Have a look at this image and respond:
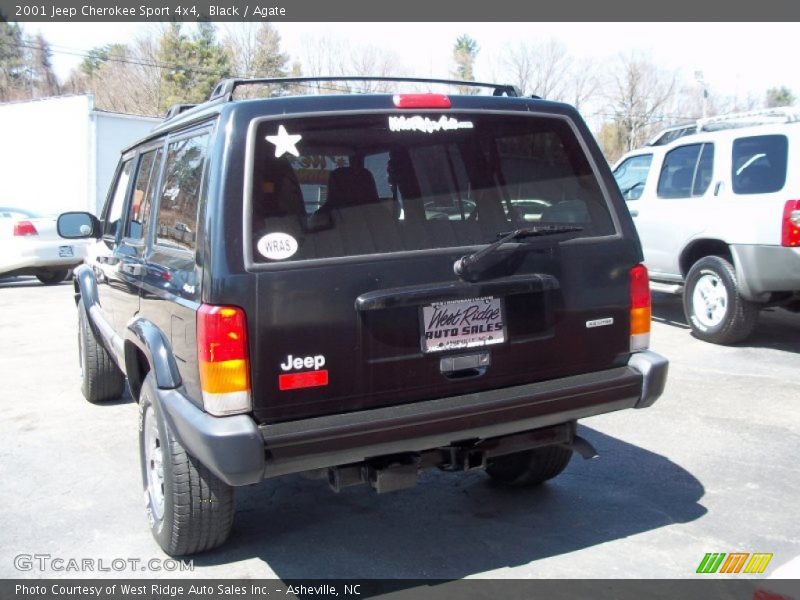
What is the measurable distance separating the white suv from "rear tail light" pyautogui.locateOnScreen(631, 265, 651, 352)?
3.87 metres

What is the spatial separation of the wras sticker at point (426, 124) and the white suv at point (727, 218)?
4574mm

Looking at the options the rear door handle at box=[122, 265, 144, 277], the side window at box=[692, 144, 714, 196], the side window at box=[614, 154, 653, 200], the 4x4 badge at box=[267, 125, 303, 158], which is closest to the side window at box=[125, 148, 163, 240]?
the rear door handle at box=[122, 265, 144, 277]

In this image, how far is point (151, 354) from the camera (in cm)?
330

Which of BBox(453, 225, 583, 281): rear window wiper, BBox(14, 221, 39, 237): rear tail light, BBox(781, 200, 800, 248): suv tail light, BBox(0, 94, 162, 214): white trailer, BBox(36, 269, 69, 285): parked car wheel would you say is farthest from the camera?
BBox(0, 94, 162, 214): white trailer

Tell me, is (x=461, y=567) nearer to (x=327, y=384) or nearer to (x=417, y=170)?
(x=327, y=384)

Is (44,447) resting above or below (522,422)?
below

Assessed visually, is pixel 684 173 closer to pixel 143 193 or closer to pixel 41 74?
pixel 143 193

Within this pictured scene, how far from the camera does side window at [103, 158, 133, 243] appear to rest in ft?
16.5

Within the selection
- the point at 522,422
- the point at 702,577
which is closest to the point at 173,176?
the point at 522,422

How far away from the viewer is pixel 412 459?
3.21m

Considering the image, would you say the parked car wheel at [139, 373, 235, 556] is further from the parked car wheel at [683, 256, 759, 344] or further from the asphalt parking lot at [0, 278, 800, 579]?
the parked car wheel at [683, 256, 759, 344]

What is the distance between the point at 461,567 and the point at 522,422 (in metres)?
0.74

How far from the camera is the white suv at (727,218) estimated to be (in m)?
6.84

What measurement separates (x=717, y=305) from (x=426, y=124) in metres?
A: 5.50
